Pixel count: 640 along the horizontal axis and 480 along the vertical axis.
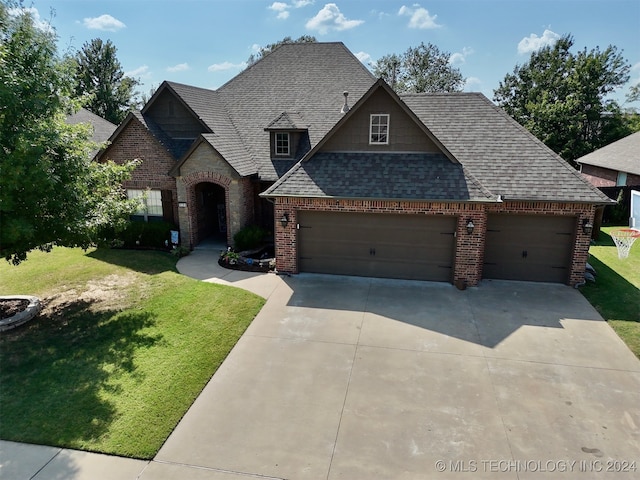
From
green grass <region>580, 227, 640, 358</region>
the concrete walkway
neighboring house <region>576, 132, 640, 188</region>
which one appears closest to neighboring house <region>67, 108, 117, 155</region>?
the concrete walkway

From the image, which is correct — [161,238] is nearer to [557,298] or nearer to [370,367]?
[370,367]

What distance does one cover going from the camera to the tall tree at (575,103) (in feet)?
113

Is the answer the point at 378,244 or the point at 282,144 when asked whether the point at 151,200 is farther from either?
the point at 378,244

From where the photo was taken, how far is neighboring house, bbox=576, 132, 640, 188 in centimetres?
2388

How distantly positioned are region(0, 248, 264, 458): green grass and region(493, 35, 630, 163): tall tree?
108 ft

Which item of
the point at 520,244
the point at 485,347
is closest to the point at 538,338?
the point at 485,347

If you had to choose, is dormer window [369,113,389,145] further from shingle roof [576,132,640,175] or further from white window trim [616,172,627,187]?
white window trim [616,172,627,187]

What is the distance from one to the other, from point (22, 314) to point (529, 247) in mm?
13878

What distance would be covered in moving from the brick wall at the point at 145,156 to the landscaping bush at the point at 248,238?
3158mm

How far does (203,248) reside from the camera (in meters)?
17.1

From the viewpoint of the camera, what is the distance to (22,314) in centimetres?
1072

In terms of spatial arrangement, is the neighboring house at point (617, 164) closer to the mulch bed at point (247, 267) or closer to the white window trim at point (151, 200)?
the mulch bed at point (247, 267)

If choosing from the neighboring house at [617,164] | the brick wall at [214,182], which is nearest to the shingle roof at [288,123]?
the brick wall at [214,182]

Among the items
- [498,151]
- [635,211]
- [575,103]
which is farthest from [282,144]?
[575,103]
